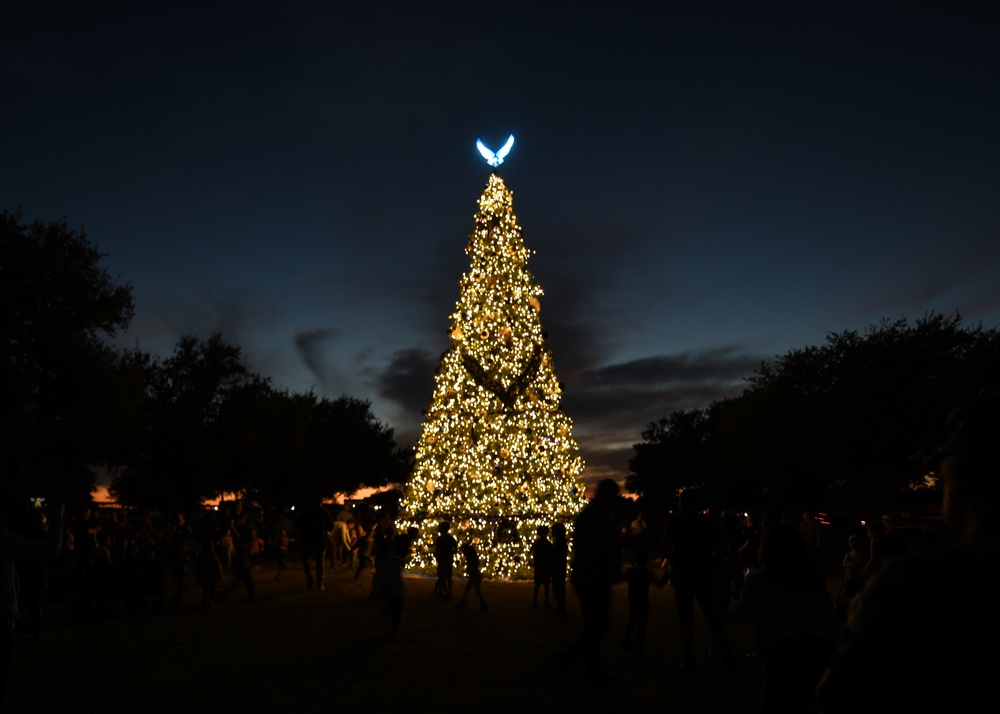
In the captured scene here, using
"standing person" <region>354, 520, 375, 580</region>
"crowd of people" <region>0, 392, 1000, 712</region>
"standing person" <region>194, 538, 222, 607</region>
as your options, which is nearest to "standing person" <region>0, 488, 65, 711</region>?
"crowd of people" <region>0, 392, 1000, 712</region>

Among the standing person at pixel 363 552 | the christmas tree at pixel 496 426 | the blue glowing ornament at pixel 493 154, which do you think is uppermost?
the blue glowing ornament at pixel 493 154

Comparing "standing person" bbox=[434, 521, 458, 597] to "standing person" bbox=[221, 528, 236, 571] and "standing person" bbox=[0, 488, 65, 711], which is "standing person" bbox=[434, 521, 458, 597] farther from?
"standing person" bbox=[0, 488, 65, 711]

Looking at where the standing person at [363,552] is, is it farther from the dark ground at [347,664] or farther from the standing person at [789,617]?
the standing person at [789,617]

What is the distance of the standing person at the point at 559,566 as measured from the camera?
1366 cm

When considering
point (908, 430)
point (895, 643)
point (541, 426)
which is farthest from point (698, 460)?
point (895, 643)

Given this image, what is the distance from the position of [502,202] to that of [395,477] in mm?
47574

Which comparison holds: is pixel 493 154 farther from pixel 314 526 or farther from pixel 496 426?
pixel 314 526

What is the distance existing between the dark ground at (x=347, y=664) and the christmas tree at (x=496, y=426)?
5.38 meters

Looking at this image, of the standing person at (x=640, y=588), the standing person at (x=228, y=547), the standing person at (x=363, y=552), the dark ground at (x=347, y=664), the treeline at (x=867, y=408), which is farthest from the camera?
the treeline at (x=867, y=408)

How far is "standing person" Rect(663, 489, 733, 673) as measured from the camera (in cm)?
842

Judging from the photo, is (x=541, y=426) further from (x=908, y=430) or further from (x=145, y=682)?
(x=908, y=430)

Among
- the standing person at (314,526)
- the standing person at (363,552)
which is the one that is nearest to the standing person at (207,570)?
the standing person at (314,526)

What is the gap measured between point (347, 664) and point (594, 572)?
3.16 meters

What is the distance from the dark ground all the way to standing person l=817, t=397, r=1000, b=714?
5886mm
